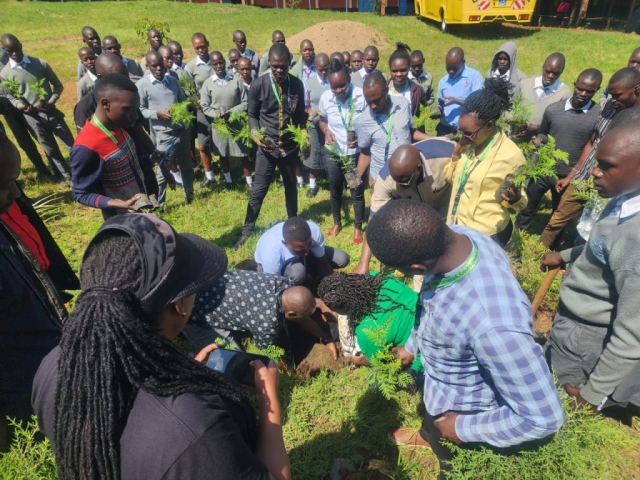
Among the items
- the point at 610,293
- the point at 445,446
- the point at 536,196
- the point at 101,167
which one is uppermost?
the point at 101,167

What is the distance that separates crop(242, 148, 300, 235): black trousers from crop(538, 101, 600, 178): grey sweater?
3.37 m

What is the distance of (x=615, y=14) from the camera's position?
21.3 m

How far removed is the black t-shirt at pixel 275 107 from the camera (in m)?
5.11

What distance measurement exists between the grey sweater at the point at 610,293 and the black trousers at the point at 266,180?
150 inches

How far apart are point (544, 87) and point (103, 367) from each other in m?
6.53

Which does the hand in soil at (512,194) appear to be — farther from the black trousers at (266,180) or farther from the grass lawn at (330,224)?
the black trousers at (266,180)

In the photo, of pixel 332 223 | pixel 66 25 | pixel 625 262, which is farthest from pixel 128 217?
pixel 66 25

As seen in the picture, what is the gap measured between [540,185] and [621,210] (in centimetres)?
314

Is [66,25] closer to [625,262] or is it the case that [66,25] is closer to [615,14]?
[625,262]

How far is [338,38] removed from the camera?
16.3 m

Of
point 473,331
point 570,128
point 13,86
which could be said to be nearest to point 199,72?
point 13,86

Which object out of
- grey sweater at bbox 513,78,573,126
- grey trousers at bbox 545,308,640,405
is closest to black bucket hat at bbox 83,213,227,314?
grey trousers at bbox 545,308,640,405

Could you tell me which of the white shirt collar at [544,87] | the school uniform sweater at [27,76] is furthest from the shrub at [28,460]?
the white shirt collar at [544,87]

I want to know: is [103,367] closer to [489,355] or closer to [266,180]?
[489,355]
